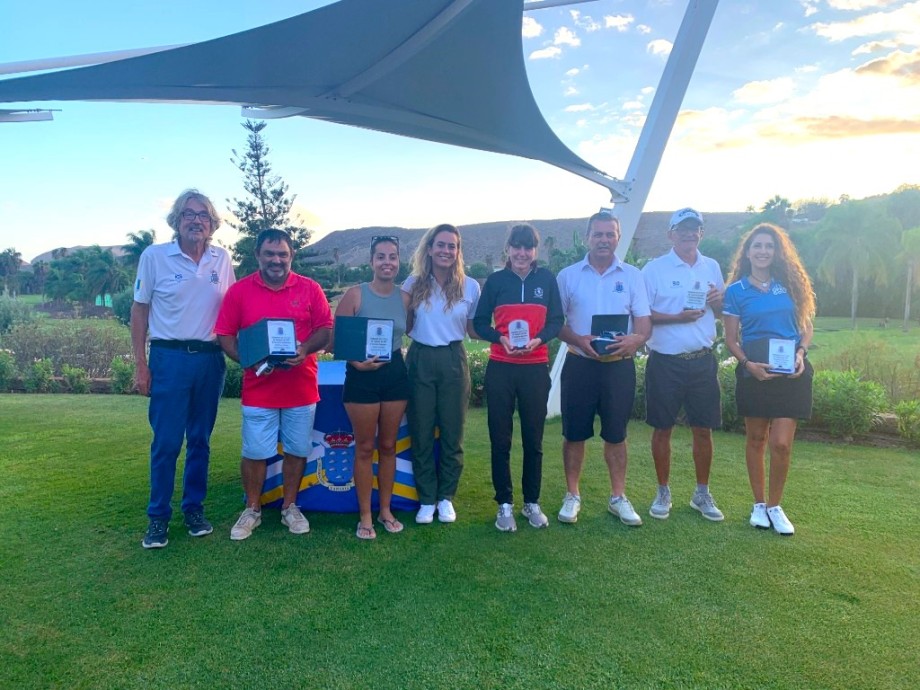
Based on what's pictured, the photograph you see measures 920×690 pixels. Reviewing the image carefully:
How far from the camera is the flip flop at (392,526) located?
11.1 ft

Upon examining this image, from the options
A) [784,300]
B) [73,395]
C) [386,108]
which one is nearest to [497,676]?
[784,300]

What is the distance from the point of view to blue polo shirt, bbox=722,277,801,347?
132 inches

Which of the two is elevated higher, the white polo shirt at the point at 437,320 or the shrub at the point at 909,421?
the white polo shirt at the point at 437,320

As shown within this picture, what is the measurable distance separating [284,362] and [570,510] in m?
2.00

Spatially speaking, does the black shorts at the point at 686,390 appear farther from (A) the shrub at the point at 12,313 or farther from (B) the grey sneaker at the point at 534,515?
(A) the shrub at the point at 12,313

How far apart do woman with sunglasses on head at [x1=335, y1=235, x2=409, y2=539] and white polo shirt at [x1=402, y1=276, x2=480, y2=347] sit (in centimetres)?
9

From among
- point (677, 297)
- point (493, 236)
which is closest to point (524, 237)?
point (677, 297)

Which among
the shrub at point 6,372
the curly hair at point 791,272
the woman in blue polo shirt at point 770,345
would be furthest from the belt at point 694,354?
the shrub at point 6,372

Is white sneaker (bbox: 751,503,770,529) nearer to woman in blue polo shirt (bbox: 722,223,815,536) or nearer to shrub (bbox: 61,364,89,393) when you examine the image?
woman in blue polo shirt (bbox: 722,223,815,536)

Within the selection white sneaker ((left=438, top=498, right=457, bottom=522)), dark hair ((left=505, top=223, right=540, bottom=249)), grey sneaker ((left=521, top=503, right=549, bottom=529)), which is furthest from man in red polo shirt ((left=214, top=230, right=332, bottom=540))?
grey sneaker ((left=521, top=503, right=549, bottom=529))

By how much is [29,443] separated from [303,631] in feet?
16.2

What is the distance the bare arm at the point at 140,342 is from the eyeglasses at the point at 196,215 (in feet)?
1.79

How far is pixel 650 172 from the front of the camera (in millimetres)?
5363

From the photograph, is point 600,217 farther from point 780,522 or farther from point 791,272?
point 780,522
